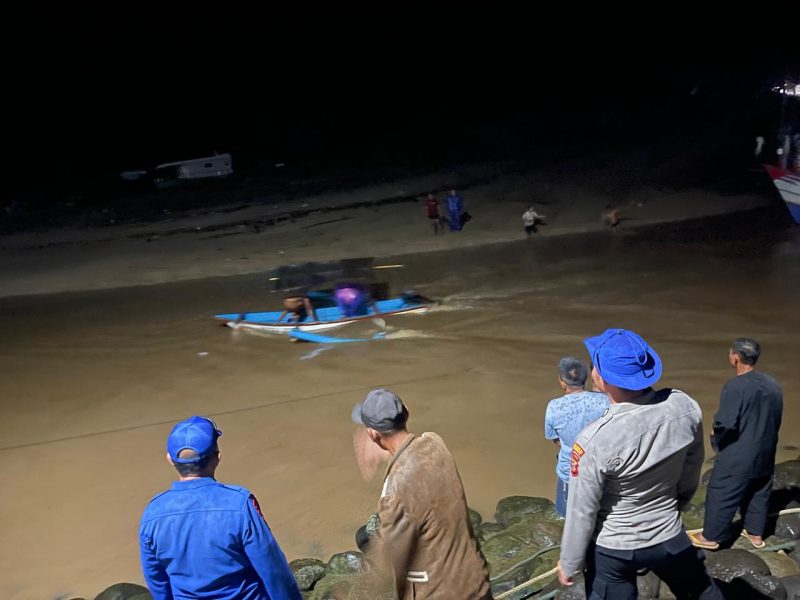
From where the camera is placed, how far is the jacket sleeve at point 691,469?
2584 mm

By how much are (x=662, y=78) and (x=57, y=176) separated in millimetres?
33057

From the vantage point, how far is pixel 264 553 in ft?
8.48

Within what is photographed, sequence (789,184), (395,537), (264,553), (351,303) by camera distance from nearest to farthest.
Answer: (395,537)
(264,553)
(351,303)
(789,184)

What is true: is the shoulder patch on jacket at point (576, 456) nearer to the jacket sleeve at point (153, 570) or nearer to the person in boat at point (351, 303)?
the jacket sleeve at point (153, 570)

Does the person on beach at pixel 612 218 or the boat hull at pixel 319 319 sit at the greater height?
the person on beach at pixel 612 218

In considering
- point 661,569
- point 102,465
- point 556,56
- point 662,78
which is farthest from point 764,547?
point 556,56

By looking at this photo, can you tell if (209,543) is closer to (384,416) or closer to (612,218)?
(384,416)

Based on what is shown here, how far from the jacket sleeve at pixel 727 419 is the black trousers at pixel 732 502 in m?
0.22

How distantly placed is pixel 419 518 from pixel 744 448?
2.47m

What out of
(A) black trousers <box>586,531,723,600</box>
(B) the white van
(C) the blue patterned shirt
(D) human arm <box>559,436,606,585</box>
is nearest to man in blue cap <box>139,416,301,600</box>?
(D) human arm <box>559,436,606,585</box>

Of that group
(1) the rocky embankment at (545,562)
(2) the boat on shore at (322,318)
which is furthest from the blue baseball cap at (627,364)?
(2) the boat on shore at (322,318)

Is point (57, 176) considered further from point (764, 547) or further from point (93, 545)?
point (764, 547)

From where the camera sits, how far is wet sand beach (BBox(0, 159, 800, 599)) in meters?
6.70

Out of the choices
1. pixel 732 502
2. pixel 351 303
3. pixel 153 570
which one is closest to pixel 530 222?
pixel 351 303
